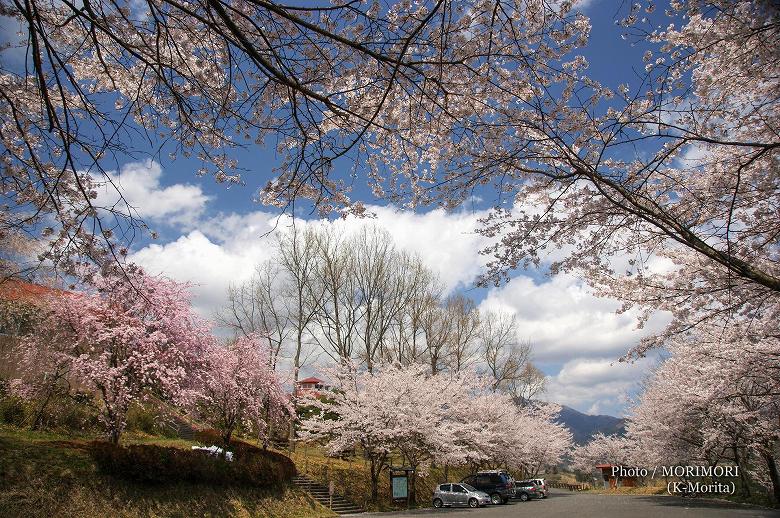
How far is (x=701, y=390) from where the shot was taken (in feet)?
53.0

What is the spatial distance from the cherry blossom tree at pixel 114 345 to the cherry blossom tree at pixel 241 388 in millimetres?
1694

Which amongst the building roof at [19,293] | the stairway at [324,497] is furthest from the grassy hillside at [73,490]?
the stairway at [324,497]

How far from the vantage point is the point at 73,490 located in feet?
34.7

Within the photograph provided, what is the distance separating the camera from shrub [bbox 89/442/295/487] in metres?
11.9

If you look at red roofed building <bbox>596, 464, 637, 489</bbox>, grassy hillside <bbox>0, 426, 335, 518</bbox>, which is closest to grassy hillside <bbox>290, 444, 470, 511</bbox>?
grassy hillside <bbox>0, 426, 335, 518</bbox>

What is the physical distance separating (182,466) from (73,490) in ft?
10.7

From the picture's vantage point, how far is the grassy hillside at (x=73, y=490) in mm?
9766

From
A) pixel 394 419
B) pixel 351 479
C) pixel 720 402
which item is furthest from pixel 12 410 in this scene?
pixel 720 402

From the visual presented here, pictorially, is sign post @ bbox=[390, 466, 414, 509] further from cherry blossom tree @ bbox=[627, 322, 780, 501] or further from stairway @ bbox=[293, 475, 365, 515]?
cherry blossom tree @ bbox=[627, 322, 780, 501]

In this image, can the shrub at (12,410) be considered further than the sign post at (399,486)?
No

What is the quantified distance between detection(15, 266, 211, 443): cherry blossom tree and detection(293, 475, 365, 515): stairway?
838cm

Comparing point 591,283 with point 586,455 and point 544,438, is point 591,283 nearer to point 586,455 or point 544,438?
point 544,438

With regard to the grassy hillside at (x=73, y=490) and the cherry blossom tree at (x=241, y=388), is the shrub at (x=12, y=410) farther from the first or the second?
the cherry blossom tree at (x=241, y=388)

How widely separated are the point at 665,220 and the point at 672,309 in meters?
5.02
